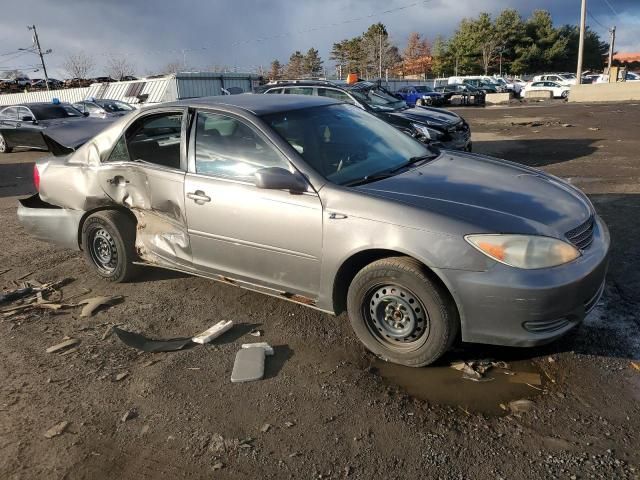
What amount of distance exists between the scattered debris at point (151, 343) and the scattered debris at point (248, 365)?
47 cm

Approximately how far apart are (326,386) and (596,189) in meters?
6.08

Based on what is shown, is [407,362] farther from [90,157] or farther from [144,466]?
[90,157]

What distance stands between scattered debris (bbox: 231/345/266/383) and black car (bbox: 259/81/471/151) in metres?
6.35

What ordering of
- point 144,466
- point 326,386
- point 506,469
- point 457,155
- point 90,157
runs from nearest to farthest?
1. point 506,469
2. point 144,466
3. point 326,386
4. point 457,155
5. point 90,157

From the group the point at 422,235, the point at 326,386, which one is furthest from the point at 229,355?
the point at 422,235

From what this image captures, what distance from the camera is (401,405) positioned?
2.96 m

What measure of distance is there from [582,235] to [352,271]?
1.45 metres

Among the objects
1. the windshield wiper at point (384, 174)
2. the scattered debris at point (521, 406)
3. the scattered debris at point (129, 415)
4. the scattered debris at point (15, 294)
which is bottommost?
the scattered debris at point (521, 406)

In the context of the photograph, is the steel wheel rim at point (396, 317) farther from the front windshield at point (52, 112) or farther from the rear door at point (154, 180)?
the front windshield at point (52, 112)

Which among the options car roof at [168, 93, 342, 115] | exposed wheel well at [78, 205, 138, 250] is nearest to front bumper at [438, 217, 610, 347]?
car roof at [168, 93, 342, 115]

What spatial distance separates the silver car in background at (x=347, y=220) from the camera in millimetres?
2947

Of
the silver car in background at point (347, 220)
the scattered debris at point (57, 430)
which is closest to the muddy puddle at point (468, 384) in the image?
the silver car in background at point (347, 220)

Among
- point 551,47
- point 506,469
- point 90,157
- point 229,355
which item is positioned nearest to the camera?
point 506,469

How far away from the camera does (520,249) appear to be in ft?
9.52
